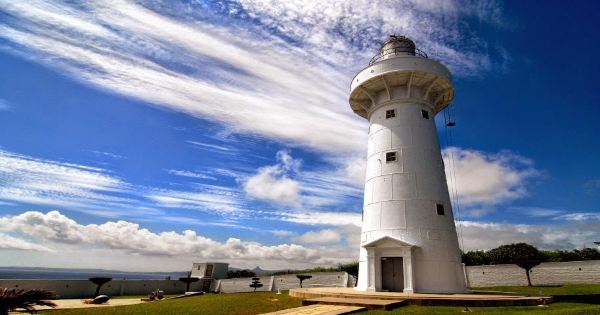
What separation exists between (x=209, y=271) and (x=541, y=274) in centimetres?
2896

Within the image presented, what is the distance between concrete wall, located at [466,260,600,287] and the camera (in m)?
20.5

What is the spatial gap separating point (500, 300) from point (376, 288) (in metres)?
5.31

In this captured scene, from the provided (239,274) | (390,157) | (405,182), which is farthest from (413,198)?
(239,274)

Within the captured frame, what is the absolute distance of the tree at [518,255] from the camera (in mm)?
21641

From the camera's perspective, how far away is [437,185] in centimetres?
1725

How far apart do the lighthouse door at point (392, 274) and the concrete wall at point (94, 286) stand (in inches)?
842

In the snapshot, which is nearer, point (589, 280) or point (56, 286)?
point (589, 280)

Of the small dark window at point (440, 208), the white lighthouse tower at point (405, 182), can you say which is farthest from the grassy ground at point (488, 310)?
the small dark window at point (440, 208)

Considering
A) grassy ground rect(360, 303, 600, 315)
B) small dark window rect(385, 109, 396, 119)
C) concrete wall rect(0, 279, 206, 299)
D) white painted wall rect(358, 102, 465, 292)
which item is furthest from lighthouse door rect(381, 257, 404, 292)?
concrete wall rect(0, 279, 206, 299)

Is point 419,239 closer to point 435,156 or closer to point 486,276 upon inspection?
point 435,156

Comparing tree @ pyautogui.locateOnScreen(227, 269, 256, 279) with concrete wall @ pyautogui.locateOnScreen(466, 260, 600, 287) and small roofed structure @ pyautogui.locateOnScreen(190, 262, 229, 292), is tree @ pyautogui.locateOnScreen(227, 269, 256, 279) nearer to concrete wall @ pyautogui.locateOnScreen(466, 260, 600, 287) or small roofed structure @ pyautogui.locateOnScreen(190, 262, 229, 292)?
small roofed structure @ pyautogui.locateOnScreen(190, 262, 229, 292)

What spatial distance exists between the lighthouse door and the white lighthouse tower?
47 mm

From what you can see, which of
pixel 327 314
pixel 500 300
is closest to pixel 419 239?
pixel 500 300

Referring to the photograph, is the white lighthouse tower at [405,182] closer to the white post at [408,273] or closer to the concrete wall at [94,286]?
the white post at [408,273]
